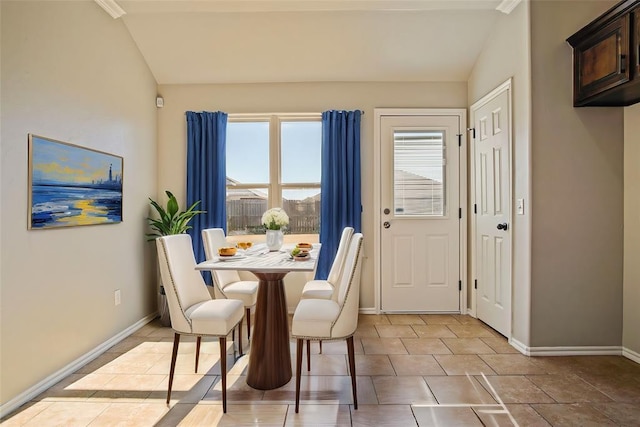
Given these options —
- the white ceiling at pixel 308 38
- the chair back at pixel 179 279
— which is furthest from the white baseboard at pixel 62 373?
the white ceiling at pixel 308 38

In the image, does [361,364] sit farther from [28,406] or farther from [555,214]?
[28,406]

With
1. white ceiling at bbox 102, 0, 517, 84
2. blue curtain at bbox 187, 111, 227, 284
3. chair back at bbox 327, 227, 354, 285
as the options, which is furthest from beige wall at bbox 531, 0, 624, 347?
blue curtain at bbox 187, 111, 227, 284

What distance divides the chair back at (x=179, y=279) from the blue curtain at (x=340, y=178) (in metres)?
1.64

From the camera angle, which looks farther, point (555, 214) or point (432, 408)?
point (555, 214)

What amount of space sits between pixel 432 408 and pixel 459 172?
257 centimetres

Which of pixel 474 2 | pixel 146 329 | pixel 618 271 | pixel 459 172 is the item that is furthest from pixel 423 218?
pixel 146 329

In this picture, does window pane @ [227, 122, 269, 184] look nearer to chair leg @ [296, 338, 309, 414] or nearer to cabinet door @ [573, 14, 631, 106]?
chair leg @ [296, 338, 309, 414]

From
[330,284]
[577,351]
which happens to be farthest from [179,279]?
[577,351]

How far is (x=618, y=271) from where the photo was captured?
8.82 feet

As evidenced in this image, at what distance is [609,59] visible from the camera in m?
2.34

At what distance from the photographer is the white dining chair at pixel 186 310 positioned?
203 cm

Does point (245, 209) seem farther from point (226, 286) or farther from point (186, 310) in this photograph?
point (186, 310)

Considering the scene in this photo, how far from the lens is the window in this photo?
3947mm

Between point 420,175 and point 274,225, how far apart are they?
1877mm
